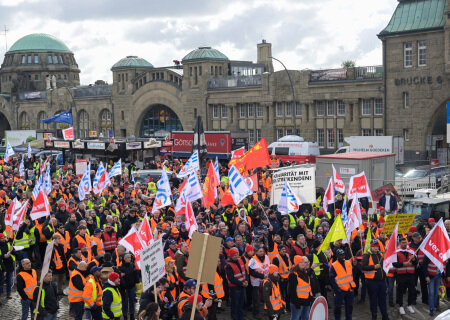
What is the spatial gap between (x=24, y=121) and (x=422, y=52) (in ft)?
180

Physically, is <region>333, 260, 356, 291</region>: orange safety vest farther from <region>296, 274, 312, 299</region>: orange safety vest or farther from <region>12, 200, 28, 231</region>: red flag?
<region>12, 200, 28, 231</region>: red flag

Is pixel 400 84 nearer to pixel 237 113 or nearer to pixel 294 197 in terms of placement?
pixel 237 113

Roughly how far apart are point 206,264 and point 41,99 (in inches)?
2831

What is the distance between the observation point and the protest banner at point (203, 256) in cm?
970

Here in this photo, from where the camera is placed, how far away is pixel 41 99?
7800cm

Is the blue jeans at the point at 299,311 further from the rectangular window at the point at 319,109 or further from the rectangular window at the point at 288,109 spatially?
the rectangular window at the point at 288,109

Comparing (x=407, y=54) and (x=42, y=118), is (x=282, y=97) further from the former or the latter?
(x=42, y=118)

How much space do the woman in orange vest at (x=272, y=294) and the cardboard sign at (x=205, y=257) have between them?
214 centimetres

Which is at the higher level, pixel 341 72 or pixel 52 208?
pixel 341 72

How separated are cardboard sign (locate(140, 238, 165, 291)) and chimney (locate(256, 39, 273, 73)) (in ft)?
188

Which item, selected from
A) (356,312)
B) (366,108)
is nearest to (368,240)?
(356,312)

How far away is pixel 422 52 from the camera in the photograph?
40156mm

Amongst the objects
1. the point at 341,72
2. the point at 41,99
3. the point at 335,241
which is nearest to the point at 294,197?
the point at 335,241

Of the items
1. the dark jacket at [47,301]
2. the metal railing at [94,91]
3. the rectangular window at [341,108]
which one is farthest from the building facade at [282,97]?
the dark jacket at [47,301]
